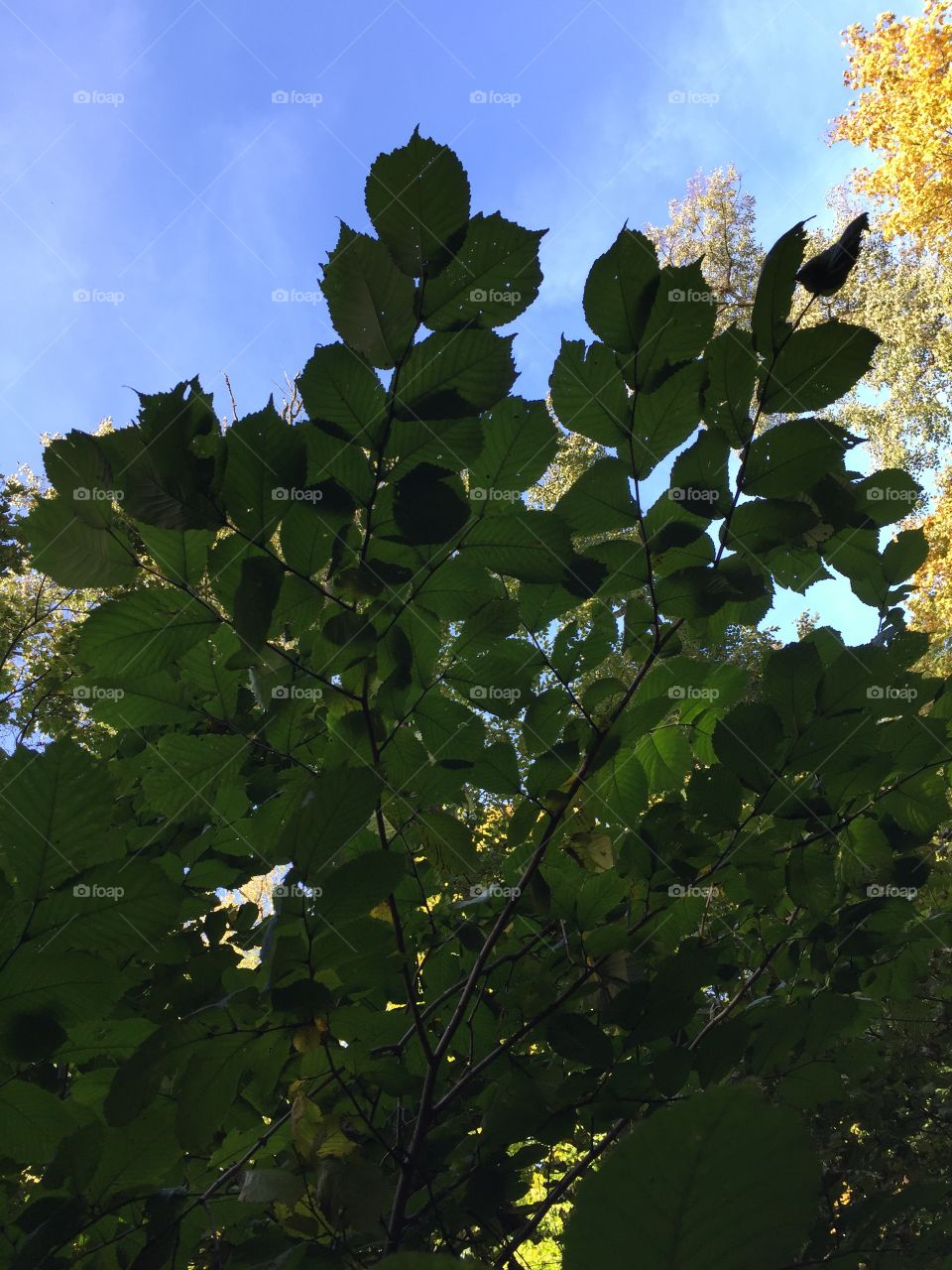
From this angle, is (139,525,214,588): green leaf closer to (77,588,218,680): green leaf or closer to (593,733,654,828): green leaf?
(77,588,218,680): green leaf

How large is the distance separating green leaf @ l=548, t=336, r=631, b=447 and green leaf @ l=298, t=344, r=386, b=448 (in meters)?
0.19

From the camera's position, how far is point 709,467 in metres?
0.89

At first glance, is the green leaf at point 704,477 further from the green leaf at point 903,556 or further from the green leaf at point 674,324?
the green leaf at point 903,556

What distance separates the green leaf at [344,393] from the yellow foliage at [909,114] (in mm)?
17386

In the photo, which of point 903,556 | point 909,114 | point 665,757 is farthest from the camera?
point 909,114

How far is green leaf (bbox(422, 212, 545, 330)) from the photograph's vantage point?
817 mm

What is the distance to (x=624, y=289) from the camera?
0.83 metres

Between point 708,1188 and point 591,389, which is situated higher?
point 591,389

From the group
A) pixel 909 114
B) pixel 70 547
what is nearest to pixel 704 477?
pixel 70 547

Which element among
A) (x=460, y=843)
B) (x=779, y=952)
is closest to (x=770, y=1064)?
(x=779, y=952)

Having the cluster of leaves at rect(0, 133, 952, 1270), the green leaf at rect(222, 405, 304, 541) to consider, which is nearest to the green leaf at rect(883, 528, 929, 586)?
the cluster of leaves at rect(0, 133, 952, 1270)

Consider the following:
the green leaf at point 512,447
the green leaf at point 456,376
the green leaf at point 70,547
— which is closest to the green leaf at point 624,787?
the green leaf at point 512,447

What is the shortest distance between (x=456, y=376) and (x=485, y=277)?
0.34 ft

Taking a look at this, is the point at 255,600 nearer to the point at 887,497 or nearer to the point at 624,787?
the point at 624,787
